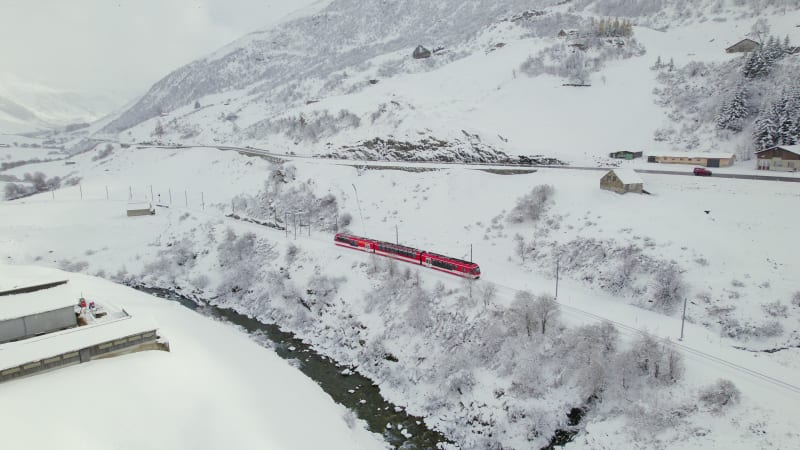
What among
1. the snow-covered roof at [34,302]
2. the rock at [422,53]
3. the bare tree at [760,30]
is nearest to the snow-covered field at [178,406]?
the snow-covered roof at [34,302]

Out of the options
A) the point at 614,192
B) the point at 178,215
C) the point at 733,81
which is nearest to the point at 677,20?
the point at 733,81

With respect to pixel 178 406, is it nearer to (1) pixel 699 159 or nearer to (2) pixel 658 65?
(1) pixel 699 159

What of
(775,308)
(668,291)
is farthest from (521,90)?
(775,308)

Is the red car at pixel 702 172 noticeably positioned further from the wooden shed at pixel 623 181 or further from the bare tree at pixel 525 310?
the bare tree at pixel 525 310

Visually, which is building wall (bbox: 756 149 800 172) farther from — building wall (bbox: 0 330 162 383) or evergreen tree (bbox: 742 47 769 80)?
building wall (bbox: 0 330 162 383)

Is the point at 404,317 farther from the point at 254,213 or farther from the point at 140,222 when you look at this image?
the point at 140,222

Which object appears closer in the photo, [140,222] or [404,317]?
[404,317]
